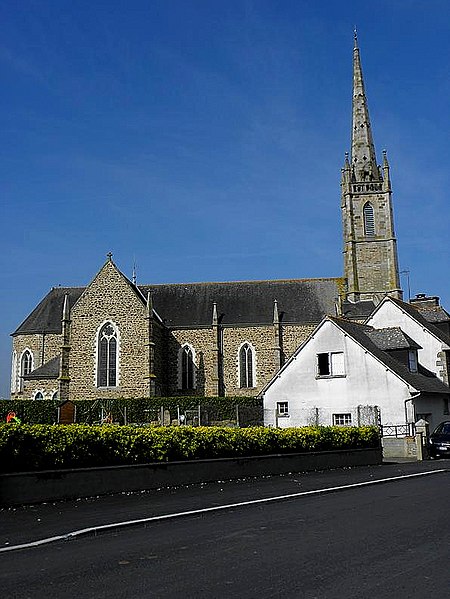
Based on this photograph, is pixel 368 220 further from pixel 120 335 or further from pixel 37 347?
Answer: pixel 37 347

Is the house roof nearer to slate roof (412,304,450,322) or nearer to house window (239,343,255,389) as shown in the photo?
house window (239,343,255,389)

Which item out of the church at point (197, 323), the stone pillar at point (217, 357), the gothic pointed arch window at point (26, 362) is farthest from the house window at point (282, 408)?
the gothic pointed arch window at point (26, 362)

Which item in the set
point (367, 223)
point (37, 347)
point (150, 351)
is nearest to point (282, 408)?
point (150, 351)

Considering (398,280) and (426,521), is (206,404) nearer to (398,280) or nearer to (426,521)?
(398,280)

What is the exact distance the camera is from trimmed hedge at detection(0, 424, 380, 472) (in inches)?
533

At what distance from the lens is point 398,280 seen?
56406mm

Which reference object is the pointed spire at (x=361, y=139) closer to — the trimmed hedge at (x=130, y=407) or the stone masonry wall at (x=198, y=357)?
the stone masonry wall at (x=198, y=357)

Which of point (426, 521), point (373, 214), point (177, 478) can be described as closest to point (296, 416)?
point (177, 478)

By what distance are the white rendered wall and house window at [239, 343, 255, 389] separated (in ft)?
49.6

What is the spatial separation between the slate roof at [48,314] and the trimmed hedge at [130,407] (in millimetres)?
11128

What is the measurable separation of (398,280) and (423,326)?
19.7 m

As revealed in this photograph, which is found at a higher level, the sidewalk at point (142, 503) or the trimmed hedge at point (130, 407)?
the trimmed hedge at point (130, 407)

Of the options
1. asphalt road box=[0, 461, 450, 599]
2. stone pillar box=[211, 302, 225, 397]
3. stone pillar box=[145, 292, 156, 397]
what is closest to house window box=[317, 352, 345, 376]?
stone pillar box=[145, 292, 156, 397]

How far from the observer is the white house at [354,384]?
3075cm
